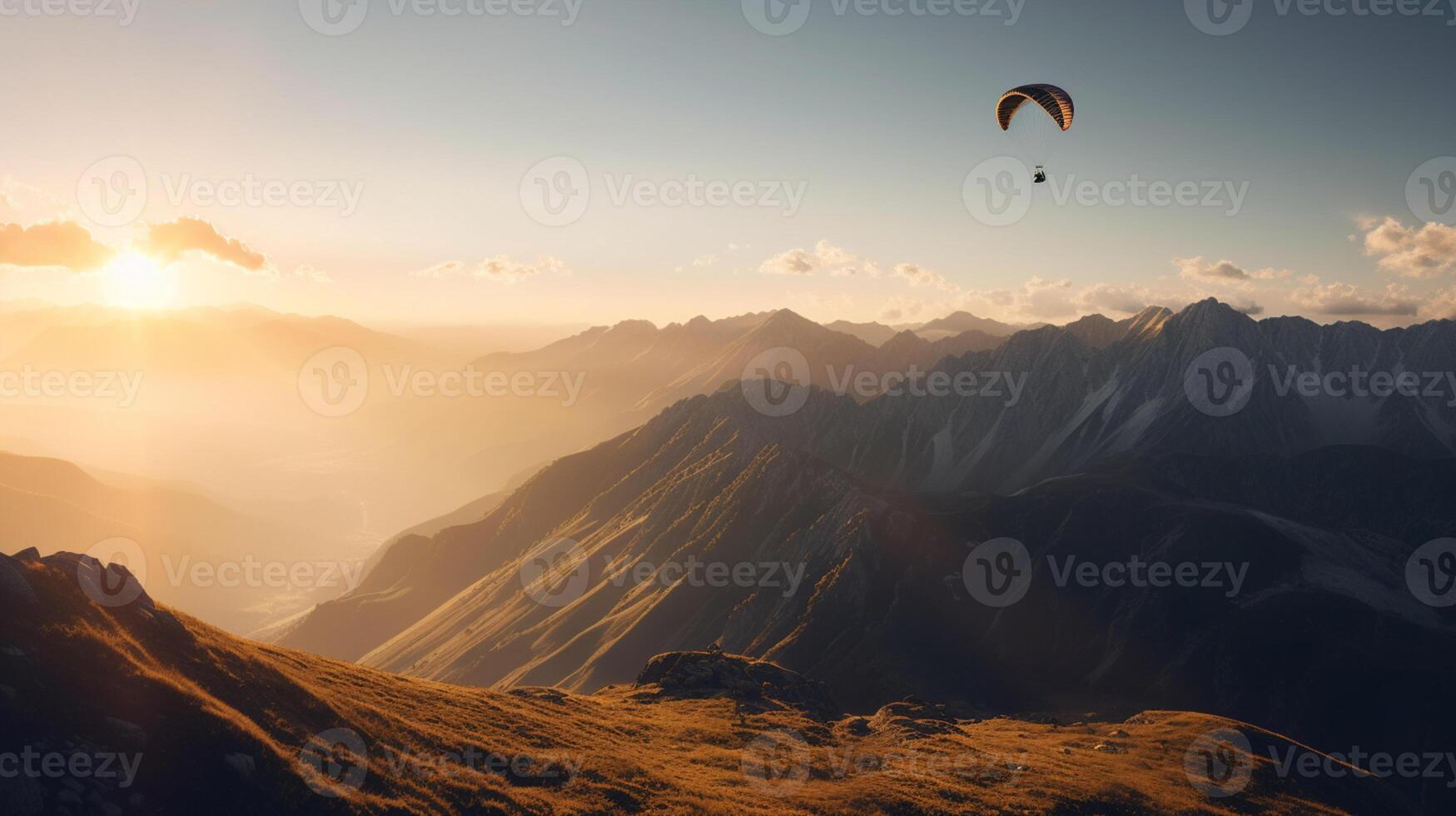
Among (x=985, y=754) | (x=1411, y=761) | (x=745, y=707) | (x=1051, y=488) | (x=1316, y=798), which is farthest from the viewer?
(x=1051, y=488)

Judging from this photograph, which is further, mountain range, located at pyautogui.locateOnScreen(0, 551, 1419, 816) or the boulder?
the boulder

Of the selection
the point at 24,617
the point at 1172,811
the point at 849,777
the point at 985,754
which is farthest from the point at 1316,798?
the point at 24,617

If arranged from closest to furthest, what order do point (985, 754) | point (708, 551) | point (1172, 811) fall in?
point (1172, 811) < point (985, 754) < point (708, 551)

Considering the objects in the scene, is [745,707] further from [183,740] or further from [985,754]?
[183,740]

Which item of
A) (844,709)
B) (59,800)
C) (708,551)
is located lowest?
(844,709)

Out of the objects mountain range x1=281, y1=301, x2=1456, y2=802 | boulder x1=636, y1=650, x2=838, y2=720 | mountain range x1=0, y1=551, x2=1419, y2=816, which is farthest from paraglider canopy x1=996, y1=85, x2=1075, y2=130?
mountain range x1=281, y1=301, x2=1456, y2=802

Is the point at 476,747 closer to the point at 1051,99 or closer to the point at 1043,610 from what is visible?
the point at 1051,99

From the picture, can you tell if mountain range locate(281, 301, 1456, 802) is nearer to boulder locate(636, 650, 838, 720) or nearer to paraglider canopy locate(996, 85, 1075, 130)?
boulder locate(636, 650, 838, 720)

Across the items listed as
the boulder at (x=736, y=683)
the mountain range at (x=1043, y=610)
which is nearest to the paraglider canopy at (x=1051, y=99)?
the boulder at (x=736, y=683)

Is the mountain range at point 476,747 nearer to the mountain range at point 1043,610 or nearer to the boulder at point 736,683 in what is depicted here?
the boulder at point 736,683

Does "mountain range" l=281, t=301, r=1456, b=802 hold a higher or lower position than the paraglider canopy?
lower

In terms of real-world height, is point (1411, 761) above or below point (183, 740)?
below
